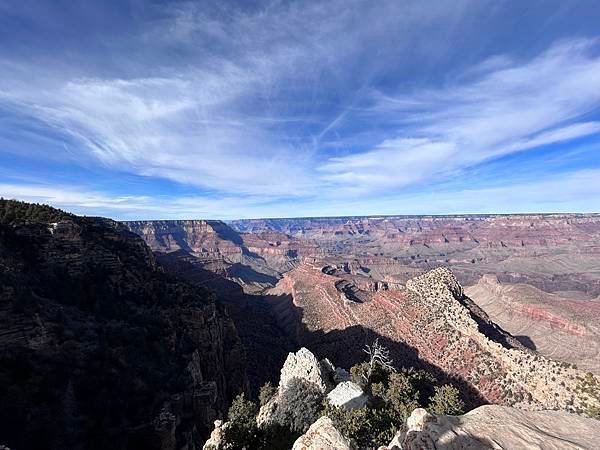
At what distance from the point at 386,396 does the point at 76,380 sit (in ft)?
83.4

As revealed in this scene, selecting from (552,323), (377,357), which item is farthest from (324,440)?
(552,323)

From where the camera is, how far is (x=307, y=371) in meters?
29.8

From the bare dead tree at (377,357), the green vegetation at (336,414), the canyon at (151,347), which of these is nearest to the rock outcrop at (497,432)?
the green vegetation at (336,414)

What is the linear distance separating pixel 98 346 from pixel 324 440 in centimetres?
2706

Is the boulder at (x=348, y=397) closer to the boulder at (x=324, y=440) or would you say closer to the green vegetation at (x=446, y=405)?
A: the green vegetation at (x=446, y=405)

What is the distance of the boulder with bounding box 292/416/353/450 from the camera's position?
41.0 ft

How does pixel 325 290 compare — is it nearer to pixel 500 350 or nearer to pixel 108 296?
pixel 500 350

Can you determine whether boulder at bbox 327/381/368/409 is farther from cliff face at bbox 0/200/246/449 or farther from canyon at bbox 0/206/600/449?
cliff face at bbox 0/200/246/449

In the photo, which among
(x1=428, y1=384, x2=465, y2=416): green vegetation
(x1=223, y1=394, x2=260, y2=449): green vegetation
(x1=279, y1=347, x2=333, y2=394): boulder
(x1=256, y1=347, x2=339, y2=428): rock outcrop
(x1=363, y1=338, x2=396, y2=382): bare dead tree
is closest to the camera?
(x1=223, y1=394, x2=260, y2=449): green vegetation

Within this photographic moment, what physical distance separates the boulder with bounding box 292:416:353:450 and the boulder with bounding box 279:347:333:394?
16.4 metres

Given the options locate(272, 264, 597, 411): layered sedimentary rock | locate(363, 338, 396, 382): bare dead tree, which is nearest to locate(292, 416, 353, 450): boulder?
locate(363, 338, 396, 382): bare dead tree

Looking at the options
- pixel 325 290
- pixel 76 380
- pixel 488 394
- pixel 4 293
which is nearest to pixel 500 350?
pixel 488 394

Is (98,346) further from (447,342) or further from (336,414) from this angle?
(447,342)

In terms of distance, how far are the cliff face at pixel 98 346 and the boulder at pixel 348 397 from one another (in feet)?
44.7
